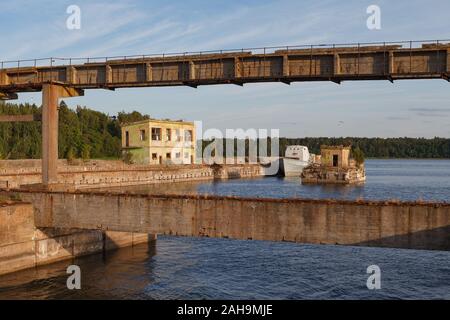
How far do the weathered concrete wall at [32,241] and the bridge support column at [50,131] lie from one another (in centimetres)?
314

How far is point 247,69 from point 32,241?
620 inches

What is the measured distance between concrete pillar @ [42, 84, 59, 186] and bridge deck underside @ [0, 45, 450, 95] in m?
0.87

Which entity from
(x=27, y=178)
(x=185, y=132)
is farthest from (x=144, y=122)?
(x=27, y=178)

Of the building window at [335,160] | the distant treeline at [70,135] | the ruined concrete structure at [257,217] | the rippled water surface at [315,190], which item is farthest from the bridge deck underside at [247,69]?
the building window at [335,160]

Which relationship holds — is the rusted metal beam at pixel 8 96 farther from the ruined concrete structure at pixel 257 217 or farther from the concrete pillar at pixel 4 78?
the ruined concrete structure at pixel 257 217

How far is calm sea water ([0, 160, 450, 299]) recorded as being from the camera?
23.8 m

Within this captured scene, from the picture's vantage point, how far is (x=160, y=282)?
25984 mm

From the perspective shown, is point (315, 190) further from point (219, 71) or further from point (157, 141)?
point (219, 71)

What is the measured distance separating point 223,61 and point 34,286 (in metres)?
15.5

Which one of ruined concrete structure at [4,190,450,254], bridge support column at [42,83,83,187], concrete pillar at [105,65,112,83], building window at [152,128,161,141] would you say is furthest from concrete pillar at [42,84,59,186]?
building window at [152,128,161,141]

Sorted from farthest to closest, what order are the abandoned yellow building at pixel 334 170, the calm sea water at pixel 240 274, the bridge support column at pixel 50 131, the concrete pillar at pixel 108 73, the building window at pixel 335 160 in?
the building window at pixel 335 160
the abandoned yellow building at pixel 334 170
the concrete pillar at pixel 108 73
the bridge support column at pixel 50 131
the calm sea water at pixel 240 274

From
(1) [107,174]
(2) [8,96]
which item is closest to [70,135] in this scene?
(1) [107,174]

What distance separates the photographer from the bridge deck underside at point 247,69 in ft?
77.4
